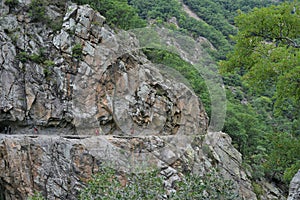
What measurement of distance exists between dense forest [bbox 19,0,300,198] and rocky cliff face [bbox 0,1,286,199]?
2.31 m

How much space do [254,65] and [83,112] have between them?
11188 mm

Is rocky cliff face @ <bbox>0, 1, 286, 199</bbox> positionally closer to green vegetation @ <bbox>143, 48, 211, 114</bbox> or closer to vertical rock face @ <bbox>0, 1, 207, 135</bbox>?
vertical rock face @ <bbox>0, 1, 207, 135</bbox>

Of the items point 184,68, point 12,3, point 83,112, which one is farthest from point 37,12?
point 184,68

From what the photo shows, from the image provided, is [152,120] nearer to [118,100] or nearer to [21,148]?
[118,100]

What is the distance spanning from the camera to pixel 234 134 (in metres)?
22.5

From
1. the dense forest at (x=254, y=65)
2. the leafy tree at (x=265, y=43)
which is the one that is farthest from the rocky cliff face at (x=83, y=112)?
the leafy tree at (x=265, y=43)

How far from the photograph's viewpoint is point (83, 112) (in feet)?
54.1

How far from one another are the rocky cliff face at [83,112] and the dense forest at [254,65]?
2.31 m

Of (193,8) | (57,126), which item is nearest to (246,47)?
(57,126)

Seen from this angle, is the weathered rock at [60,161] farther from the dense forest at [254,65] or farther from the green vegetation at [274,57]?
the green vegetation at [274,57]

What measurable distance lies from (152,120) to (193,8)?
43572mm

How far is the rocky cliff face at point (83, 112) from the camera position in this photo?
14172 mm

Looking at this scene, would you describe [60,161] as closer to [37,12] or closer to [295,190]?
[37,12]

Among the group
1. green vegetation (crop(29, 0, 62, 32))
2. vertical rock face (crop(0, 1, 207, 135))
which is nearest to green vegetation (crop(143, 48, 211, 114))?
vertical rock face (crop(0, 1, 207, 135))
